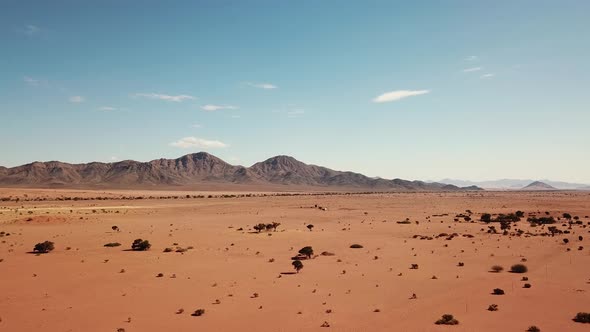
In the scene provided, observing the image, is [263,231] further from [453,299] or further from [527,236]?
[453,299]

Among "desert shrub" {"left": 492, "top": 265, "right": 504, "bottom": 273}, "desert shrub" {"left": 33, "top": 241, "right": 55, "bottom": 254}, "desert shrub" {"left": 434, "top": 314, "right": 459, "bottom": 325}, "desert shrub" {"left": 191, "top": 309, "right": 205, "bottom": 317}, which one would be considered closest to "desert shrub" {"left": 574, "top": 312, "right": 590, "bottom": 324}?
"desert shrub" {"left": 434, "top": 314, "right": 459, "bottom": 325}

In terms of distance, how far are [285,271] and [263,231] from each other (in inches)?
891

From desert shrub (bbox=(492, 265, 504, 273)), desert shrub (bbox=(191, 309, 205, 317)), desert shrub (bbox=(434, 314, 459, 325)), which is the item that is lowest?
desert shrub (bbox=(191, 309, 205, 317))

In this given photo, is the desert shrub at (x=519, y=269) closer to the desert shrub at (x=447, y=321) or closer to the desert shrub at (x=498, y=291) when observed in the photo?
the desert shrub at (x=498, y=291)

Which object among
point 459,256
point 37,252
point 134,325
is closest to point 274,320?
point 134,325

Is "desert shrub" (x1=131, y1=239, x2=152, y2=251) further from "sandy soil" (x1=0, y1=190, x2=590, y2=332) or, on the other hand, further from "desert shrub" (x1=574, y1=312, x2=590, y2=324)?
"desert shrub" (x1=574, y1=312, x2=590, y2=324)

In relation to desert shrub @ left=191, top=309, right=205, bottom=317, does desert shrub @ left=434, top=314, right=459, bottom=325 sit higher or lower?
higher

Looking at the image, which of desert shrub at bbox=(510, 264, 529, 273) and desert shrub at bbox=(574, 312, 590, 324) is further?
desert shrub at bbox=(510, 264, 529, 273)

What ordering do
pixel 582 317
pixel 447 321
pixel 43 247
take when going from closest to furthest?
pixel 447 321
pixel 582 317
pixel 43 247

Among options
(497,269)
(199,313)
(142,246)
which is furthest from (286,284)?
(142,246)

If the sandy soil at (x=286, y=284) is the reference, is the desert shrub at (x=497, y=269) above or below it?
above

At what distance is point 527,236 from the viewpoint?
149 ft

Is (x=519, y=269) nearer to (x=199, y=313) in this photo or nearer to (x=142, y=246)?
(x=199, y=313)

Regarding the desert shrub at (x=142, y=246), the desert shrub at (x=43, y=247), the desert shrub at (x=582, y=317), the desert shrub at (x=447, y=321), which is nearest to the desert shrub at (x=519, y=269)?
the desert shrub at (x=582, y=317)
